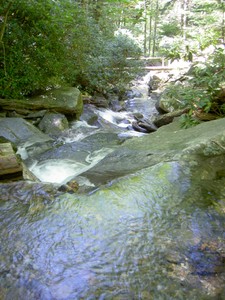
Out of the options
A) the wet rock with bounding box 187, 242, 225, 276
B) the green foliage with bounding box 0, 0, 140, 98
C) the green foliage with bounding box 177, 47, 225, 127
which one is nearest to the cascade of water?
the green foliage with bounding box 0, 0, 140, 98

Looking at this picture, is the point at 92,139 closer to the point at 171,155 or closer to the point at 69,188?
the point at 171,155

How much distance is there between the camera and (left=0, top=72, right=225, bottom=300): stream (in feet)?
6.06

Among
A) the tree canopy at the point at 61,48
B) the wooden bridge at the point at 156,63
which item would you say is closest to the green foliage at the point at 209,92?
the tree canopy at the point at 61,48

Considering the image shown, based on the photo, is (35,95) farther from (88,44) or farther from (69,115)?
(88,44)

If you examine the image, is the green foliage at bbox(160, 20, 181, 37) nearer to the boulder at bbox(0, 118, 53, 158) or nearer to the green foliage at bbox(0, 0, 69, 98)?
the green foliage at bbox(0, 0, 69, 98)

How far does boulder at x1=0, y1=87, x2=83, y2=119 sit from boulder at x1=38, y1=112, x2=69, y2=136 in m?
0.28

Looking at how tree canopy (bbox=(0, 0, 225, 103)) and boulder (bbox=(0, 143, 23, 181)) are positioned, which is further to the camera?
tree canopy (bbox=(0, 0, 225, 103))

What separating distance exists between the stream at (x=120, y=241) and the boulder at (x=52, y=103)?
4.92 metres

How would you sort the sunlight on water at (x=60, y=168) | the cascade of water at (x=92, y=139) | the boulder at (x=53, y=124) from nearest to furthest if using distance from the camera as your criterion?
1. the sunlight on water at (x=60, y=168)
2. the cascade of water at (x=92, y=139)
3. the boulder at (x=53, y=124)

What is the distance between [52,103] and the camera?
7.77 metres

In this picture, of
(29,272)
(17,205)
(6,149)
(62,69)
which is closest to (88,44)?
(62,69)

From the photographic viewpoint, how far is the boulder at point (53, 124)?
23.6 ft

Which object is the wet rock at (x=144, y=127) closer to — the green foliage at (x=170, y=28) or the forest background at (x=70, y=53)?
the forest background at (x=70, y=53)

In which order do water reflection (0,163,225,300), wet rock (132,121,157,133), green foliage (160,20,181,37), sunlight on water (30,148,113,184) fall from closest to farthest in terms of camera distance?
water reflection (0,163,225,300), sunlight on water (30,148,113,184), wet rock (132,121,157,133), green foliage (160,20,181,37)
